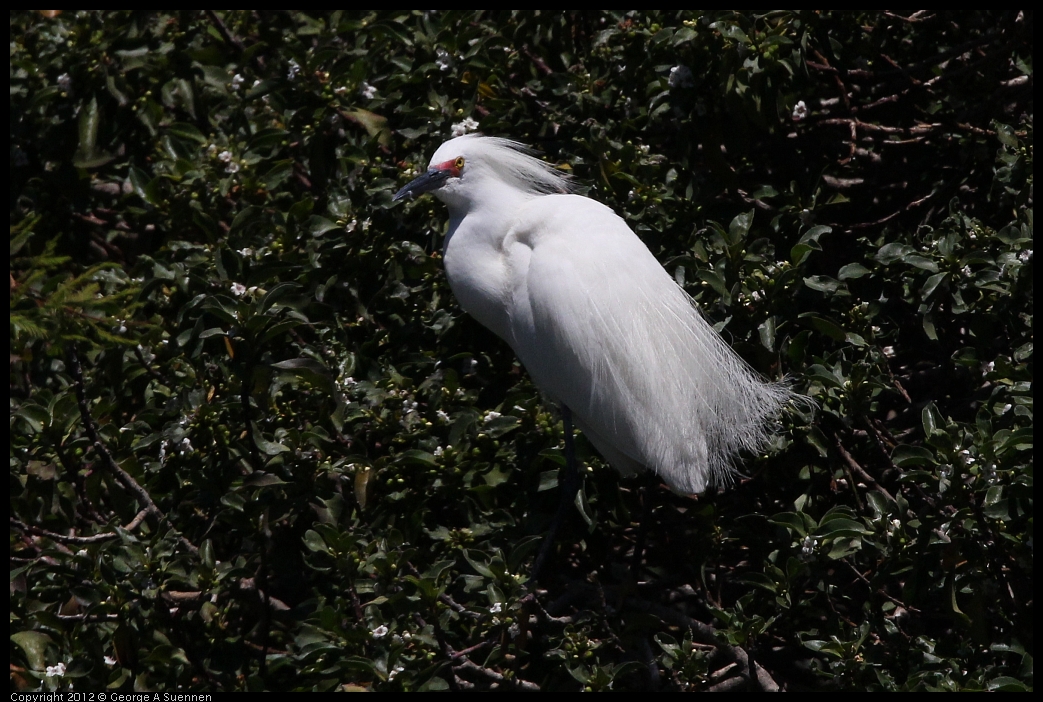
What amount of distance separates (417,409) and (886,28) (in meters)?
1.48

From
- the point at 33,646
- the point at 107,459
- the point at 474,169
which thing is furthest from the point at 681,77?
the point at 33,646

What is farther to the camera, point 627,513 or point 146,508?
point 627,513

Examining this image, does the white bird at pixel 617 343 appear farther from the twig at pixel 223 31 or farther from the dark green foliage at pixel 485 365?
the twig at pixel 223 31

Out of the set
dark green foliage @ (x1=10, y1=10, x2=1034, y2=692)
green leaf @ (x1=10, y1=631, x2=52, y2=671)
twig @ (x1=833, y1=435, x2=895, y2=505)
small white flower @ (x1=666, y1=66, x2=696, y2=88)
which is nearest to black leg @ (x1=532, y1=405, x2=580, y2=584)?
dark green foliage @ (x1=10, y1=10, x2=1034, y2=692)

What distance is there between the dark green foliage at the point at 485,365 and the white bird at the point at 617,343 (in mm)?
88

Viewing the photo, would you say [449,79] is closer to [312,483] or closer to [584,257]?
[584,257]

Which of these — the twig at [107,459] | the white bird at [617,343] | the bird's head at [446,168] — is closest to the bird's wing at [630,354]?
the white bird at [617,343]

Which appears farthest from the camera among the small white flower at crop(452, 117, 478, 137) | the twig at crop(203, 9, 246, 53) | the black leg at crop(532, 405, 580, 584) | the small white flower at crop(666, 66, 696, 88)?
the twig at crop(203, 9, 246, 53)

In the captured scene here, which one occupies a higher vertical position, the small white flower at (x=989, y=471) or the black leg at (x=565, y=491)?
the small white flower at (x=989, y=471)

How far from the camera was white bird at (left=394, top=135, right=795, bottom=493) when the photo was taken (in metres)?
1.81

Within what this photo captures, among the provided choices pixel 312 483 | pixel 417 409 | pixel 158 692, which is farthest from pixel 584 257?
pixel 158 692

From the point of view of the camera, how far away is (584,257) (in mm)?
1814

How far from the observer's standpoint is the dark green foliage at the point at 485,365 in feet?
4.97

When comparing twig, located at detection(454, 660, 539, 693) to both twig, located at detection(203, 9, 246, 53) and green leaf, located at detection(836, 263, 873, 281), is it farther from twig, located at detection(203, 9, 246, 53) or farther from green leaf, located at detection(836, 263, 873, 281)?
twig, located at detection(203, 9, 246, 53)
